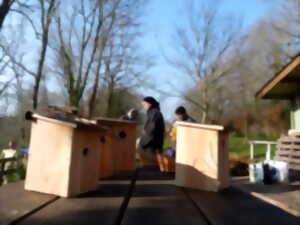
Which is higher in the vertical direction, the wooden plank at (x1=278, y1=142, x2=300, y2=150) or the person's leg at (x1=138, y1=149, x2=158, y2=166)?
the wooden plank at (x1=278, y1=142, x2=300, y2=150)

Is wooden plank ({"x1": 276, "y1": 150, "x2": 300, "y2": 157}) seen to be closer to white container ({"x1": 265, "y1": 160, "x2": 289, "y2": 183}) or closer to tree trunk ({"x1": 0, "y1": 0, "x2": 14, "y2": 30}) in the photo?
white container ({"x1": 265, "y1": 160, "x2": 289, "y2": 183})

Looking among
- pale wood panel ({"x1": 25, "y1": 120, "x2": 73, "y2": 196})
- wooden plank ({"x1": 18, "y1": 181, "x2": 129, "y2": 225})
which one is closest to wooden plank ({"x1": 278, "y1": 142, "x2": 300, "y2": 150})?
wooden plank ({"x1": 18, "y1": 181, "x2": 129, "y2": 225})

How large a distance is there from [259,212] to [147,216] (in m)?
0.53

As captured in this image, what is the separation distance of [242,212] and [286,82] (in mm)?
5419

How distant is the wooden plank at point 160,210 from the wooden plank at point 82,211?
0.25 ft

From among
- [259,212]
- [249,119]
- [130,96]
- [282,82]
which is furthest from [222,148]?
[249,119]

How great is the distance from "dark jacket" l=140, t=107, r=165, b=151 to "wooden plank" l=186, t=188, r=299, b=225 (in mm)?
2439

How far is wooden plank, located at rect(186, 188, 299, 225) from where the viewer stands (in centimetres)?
105

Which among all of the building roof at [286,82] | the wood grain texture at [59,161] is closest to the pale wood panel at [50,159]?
the wood grain texture at [59,161]

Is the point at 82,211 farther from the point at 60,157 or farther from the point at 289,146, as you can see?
the point at 289,146

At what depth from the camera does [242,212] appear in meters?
1.19

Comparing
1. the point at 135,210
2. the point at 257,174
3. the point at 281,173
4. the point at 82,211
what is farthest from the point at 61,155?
the point at 281,173

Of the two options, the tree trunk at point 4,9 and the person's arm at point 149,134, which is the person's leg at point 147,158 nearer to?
the person's arm at point 149,134

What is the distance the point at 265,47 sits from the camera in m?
21.6
